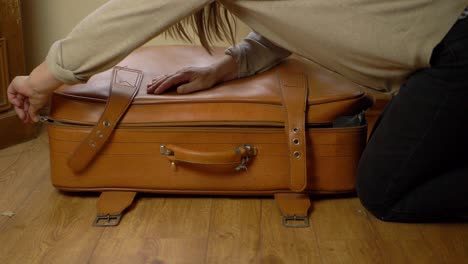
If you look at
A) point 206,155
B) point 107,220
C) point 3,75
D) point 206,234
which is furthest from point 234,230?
point 3,75

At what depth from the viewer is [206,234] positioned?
1.18 m

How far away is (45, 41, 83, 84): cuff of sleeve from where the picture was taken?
3.54 feet

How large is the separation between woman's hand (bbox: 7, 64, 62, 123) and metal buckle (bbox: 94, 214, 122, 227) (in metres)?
0.24

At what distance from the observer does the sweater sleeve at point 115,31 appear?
103 centimetres

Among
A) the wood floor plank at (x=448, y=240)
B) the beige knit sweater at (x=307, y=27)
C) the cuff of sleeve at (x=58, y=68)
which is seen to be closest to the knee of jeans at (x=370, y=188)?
the wood floor plank at (x=448, y=240)

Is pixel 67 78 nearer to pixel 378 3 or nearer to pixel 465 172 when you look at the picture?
pixel 378 3

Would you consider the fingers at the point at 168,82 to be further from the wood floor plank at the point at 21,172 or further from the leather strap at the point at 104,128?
the wood floor plank at the point at 21,172

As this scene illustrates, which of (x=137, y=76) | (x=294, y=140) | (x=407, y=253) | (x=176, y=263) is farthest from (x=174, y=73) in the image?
(x=407, y=253)

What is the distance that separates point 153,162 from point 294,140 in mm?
301

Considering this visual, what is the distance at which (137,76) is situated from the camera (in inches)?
52.6

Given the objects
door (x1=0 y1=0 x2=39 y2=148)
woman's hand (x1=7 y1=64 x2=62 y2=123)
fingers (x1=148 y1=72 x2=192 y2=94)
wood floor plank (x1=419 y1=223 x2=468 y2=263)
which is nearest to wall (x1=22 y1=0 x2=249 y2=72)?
door (x1=0 y1=0 x2=39 y2=148)

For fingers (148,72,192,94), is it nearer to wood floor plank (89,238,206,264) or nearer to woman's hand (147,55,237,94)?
woman's hand (147,55,237,94)

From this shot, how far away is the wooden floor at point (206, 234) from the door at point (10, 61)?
282mm

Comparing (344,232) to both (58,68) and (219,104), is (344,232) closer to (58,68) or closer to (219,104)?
(219,104)
